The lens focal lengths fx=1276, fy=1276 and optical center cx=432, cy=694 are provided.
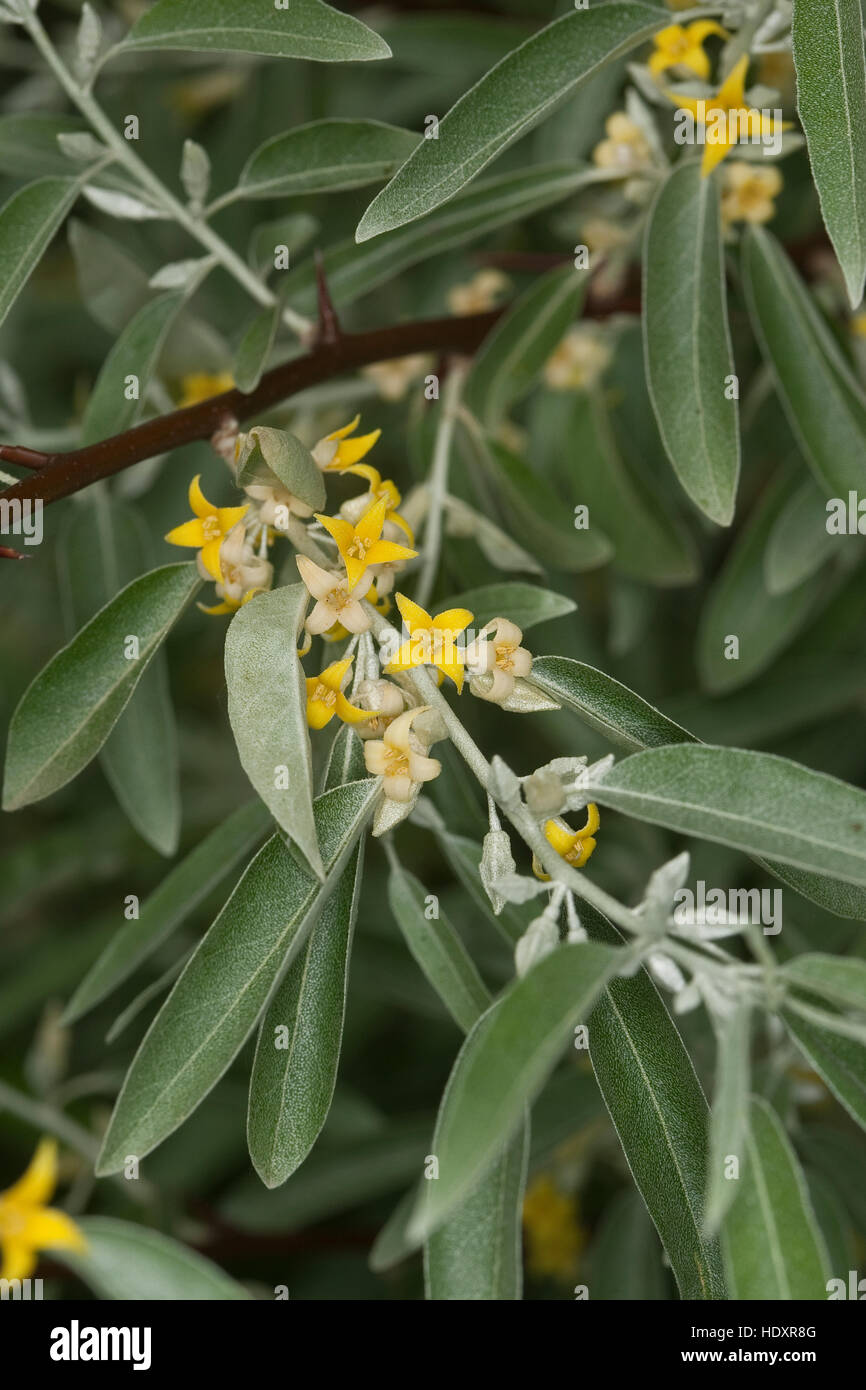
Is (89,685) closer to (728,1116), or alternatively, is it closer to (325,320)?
(325,320)

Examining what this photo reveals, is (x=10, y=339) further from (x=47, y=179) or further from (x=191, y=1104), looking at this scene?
(x=191, y=1104)

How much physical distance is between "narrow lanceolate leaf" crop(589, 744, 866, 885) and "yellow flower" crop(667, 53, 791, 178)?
0.66m

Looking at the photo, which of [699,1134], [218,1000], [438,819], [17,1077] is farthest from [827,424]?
[17,1077]

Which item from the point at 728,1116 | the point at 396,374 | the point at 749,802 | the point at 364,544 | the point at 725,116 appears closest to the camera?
the point at 728,1116

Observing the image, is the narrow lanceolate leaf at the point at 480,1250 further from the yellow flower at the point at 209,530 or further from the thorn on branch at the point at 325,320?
the thorn on branch at the point at 325,320

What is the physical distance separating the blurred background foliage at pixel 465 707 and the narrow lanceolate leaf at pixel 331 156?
27 cm

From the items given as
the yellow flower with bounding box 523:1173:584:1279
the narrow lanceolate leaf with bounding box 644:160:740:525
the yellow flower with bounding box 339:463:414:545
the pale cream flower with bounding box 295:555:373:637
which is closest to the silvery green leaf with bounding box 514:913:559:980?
the pale cream flower with bounding box 295:555:373:637

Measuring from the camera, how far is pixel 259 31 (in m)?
1.24

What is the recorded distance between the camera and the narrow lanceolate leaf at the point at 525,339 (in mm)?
1586

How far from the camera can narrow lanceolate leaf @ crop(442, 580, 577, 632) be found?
121 centimetres

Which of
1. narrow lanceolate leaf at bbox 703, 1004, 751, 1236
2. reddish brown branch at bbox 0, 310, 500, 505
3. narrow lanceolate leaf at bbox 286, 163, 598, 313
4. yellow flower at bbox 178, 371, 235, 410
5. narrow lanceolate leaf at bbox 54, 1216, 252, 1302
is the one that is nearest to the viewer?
narrow lanceolate leaf at bbox 703, 1004, 751, 1236

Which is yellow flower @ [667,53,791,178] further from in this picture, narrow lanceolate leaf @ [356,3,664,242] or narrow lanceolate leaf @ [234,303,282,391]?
narrow lanceolate leaf @ [234,303,282,391]

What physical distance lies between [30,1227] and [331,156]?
110 centimetres

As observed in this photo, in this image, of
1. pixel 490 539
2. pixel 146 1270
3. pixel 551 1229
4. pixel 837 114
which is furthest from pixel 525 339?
pixel 551 1229
